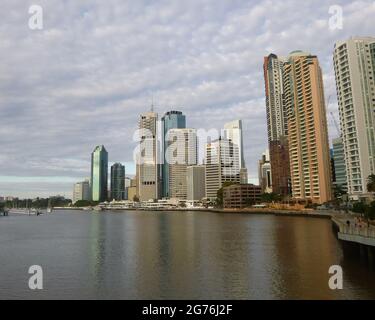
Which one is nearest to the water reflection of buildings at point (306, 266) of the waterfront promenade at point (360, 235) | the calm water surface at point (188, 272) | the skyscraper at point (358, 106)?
the calm water surface at point (188, 272)

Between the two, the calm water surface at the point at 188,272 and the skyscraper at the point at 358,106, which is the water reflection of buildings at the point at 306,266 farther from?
the skyscraper at the point at 358,106

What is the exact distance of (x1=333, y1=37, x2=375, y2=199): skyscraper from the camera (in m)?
148

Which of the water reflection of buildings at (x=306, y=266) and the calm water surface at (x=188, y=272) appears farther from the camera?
the calm water surface at (x=188, y=272)

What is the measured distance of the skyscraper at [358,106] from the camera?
486 feet

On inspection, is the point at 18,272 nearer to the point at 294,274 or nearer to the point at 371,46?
the point at 294,274

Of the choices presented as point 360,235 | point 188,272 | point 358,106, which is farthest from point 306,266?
point 358,106

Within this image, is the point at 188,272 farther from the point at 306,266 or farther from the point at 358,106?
the point at 358,106

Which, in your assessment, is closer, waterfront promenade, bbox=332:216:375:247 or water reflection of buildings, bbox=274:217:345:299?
water reflection of buildings, bbox=274:217:345:299

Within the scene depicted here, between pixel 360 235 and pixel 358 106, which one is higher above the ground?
pixel 358 106

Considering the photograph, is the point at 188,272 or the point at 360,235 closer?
the point at 188,272

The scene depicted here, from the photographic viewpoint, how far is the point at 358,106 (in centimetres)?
14938

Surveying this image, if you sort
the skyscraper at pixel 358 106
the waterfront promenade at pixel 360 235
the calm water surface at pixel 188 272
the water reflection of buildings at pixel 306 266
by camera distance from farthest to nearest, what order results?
the skyscraper at pixel 358 106
the waterfront promenade at pixel 360 235
the calm water surface at pixel 188 272
the water reflection of buildings at pixel 306 266

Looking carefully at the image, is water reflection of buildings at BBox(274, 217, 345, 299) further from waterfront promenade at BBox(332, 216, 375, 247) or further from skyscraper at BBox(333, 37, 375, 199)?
skyscraper at BBox(333, 37, 375, 199)

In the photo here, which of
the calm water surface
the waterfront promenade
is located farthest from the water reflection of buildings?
the waterfront promenade
